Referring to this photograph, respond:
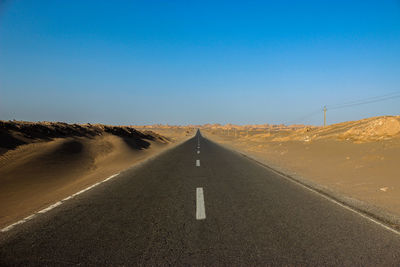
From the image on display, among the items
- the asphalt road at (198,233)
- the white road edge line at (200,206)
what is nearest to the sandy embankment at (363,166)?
the asphalt road at (198,233)

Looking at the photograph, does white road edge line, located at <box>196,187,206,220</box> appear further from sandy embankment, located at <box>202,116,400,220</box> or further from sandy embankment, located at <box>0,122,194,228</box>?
sandy embankment, located at <box>202,116,400,220</box>

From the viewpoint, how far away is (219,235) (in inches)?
145

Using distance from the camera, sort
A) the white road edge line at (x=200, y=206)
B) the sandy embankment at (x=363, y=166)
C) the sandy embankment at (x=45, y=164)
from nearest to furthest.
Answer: the white road edge line at (x=200, y=206)
the sandy embankment at (x=363, y=166)
the sandy embankment at (x=45, y=164)

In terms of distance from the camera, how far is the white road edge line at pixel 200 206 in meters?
4.57

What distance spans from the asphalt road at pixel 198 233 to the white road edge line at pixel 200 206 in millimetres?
40

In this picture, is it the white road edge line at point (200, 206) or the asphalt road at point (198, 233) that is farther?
the white road edge line at point (200, 206)

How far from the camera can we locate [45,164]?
12242 millimetres

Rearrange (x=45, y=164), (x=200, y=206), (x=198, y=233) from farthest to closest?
(x=45, y=164) < (x=200, y=206) < (x=198, y=233)

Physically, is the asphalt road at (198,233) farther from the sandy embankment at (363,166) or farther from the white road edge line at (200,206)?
the sandy embankment at (363,166)

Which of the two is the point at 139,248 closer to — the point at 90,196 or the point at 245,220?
the point at 245,220

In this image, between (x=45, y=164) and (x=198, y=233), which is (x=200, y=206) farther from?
(x=45, y=164)

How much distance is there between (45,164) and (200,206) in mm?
10992

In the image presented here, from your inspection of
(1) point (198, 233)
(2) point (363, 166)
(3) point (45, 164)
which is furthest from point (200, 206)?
(3) point (45, 164)

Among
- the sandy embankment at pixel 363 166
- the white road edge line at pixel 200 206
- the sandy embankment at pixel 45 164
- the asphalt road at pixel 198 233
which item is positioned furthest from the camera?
the sandy embankment at pixel 45 164
